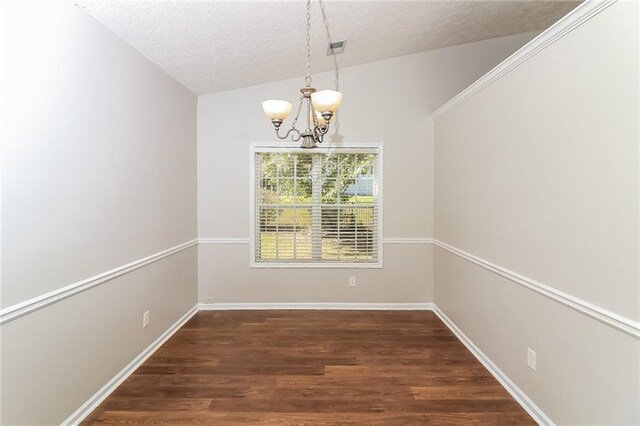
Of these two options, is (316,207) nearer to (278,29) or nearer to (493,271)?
(278,29)

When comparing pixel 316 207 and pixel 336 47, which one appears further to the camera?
pixel 316 207

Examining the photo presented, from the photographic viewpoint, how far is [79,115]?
1.99 meters

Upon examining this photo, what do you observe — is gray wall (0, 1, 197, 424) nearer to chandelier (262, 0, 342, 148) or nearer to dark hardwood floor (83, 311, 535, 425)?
dark hardwood floor (83, 311, 535, 425)

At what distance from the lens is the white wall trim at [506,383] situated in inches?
77.6

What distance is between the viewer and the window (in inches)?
158

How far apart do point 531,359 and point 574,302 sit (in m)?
0.61

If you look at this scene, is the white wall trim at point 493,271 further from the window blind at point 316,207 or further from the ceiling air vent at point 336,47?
the ceiling air vent at point 336,47

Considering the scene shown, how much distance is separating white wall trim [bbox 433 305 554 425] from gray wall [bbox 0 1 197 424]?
2.90 meters

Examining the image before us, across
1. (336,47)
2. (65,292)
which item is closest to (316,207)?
(336,47)

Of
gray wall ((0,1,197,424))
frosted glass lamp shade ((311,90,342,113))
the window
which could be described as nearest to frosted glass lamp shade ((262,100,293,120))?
frosted glass lamp shade ((311,90,342,113))

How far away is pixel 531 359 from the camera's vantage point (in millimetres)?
2064

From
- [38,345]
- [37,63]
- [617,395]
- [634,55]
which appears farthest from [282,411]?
[634,55]

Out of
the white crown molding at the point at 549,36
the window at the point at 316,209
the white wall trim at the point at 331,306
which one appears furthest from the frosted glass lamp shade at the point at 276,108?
the white wall trim at the point at 331,306

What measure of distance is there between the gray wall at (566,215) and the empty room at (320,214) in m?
0.01
